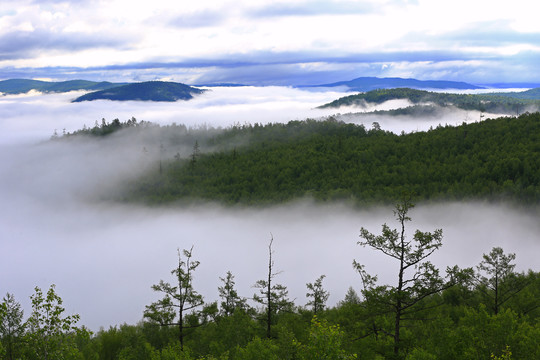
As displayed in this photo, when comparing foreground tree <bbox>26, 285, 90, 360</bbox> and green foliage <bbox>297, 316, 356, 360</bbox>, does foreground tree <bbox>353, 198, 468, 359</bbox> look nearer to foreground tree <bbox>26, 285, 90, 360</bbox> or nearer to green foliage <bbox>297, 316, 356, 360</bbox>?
green foliage <bbox>297, 316, 356, 360</bbox>

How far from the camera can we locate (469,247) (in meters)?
177

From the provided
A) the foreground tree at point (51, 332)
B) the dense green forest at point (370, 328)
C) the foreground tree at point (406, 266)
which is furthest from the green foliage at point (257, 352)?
the foreground tree at point (51, 332)

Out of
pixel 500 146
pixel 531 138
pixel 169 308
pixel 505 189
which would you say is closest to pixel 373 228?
pixel 505 189

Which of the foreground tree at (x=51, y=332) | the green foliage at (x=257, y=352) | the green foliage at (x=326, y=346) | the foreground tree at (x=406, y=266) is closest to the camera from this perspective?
the green foliage at (x=326, y=346)

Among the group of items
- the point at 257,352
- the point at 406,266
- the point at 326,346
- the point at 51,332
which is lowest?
the point at 257,352

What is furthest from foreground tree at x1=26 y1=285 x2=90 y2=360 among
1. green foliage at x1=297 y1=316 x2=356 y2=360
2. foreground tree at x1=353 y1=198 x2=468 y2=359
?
foreground tree at x1=353 y1=198 x2=468 y2=359

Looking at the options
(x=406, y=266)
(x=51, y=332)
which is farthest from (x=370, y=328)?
(x=51, y=332)

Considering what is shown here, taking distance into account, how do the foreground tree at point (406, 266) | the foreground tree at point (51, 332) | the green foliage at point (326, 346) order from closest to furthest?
the green foliage at point (326, 346) → the foreground tree at point (51, 332) → the foreground tree at point (406, 266)

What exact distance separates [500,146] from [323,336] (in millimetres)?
212106

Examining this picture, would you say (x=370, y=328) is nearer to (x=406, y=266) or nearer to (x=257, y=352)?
(x=406, y=266)

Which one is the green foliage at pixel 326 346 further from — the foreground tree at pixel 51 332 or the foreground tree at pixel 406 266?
the foreground tree at pixel 51 332

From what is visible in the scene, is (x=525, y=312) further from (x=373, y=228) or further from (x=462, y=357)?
(x=373, y=228)

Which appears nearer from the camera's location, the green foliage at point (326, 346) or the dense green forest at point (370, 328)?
the green foliage at point (326, 346)

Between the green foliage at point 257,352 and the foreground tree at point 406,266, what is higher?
the foreground tree at point 406,266
